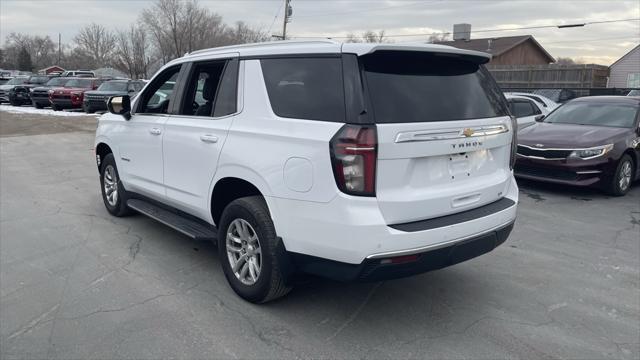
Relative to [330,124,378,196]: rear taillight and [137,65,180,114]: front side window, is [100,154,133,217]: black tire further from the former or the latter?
[330,124,378,196]: rear taillight

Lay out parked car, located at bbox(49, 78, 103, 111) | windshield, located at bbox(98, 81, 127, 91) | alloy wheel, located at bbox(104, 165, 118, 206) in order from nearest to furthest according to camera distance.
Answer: alloy wheel, located at bbox(104, 165, 118, 206) < windshield, located at bbox(98, 81, 127, 91) < parked car, located at bbox(49, 78, 103, 111)

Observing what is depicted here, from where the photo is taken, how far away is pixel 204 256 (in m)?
5.09

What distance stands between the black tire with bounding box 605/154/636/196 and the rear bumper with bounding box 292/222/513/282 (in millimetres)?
5597

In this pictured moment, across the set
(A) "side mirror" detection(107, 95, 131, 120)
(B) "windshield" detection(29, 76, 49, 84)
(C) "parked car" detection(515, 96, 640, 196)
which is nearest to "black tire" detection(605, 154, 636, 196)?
(C) "parked car" detection(515, 96, 640, 196)

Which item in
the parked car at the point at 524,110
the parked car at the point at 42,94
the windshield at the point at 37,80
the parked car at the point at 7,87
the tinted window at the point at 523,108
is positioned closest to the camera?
the parked car at the point at 524,110

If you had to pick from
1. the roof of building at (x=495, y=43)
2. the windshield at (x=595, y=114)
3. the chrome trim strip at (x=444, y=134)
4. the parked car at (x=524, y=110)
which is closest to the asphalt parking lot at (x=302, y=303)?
the chrome trim strip at (x=444, y=134)

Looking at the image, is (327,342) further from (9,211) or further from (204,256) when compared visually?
(9,211)

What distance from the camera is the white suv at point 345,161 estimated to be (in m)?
3.20

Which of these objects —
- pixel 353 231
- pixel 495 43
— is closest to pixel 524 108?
pixel 353 231

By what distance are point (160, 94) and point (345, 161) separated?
3158 millimetres

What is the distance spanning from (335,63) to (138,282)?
97.5 inches

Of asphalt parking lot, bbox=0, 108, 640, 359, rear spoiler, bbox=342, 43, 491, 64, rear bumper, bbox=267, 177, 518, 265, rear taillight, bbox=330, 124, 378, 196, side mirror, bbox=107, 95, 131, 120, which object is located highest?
rear spoiler, bbox=342, 43, 491, 64

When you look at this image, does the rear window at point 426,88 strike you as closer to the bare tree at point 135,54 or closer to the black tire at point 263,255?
the black tire at point 263,255

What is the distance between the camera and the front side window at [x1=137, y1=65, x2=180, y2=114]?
5.20m
